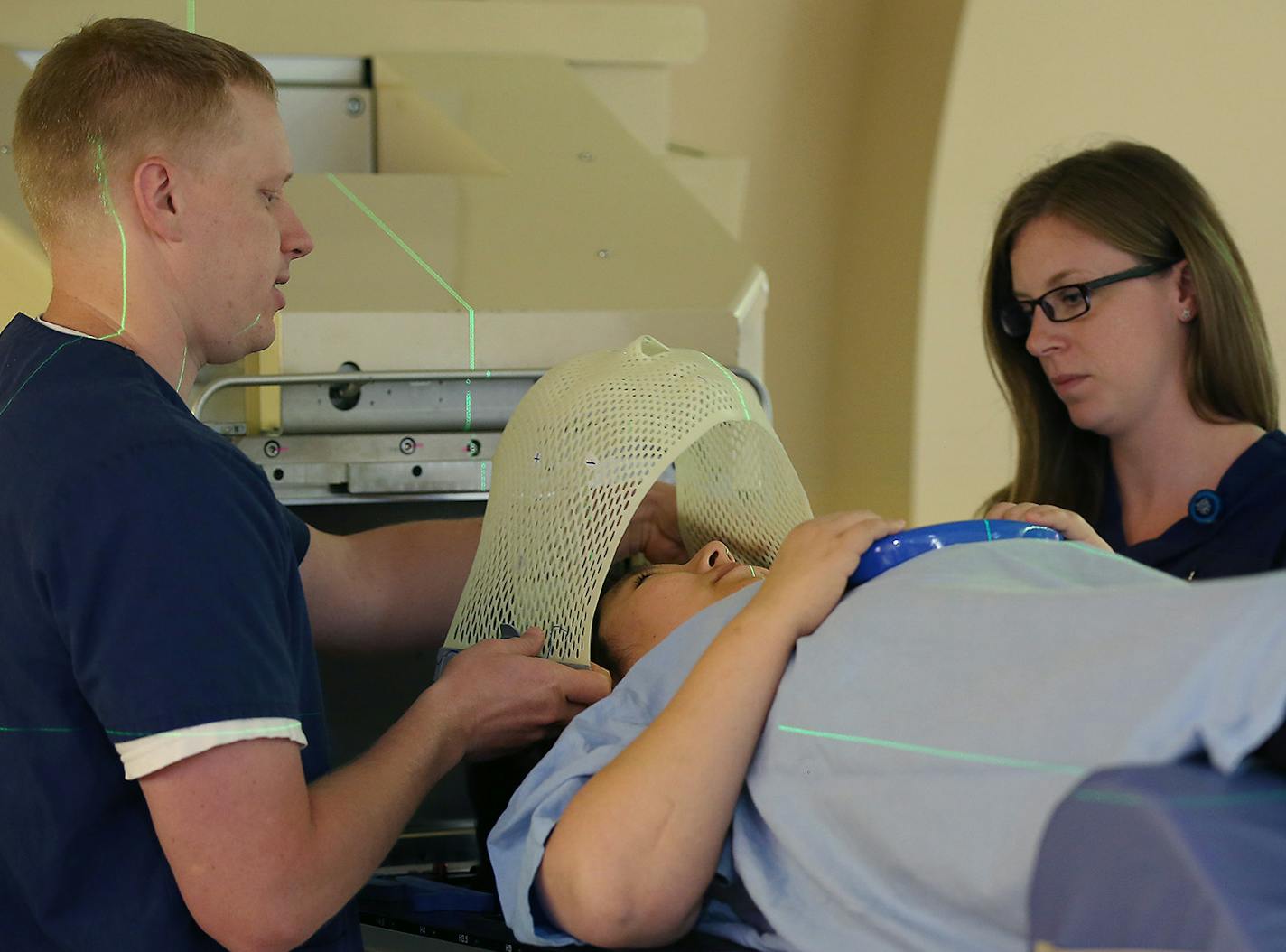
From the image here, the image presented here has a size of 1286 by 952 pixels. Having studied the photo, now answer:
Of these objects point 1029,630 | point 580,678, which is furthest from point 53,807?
point 1029,630

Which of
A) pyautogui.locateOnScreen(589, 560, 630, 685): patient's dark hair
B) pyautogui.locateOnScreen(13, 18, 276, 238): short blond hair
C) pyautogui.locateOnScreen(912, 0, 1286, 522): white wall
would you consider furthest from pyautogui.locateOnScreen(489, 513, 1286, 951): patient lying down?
pyautogui.locateOnScreen(912, 0, 1286, 522): white wall

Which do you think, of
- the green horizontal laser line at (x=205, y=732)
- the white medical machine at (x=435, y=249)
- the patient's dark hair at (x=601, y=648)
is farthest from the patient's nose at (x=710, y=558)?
the green horizontal laser line at (x=205, y=732)

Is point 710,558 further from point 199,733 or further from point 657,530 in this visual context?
point 199,733

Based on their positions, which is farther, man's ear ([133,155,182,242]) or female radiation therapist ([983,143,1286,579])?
female radiation therapist ([983,143,1286,579])

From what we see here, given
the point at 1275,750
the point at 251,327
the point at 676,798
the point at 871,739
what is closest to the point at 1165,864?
the point at 1275,750

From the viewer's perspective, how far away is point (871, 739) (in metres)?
1.01

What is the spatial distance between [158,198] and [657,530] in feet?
2.53

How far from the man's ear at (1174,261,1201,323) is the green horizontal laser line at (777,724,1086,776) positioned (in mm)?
1083

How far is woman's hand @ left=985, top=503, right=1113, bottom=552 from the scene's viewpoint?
135 centimetres

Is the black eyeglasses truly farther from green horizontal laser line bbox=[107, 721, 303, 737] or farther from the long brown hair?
green horizontal laser line bbox=[107, 721, 303, 737]

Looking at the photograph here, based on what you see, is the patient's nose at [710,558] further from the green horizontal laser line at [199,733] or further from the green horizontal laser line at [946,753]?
the green horizontal laser line at [199,733]

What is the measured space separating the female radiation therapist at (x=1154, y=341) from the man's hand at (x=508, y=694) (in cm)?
71

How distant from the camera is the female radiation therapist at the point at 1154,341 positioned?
1.85 metres

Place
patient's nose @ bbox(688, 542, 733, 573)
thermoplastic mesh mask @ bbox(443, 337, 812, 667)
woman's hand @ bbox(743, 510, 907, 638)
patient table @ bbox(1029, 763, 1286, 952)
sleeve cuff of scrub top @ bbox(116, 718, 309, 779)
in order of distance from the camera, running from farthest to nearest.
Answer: patient's nose @ bbox(688, 542, 733, 573)
thermoplastic mesh mask @ bbox(443, 337, 812, 667)
woman's hand @ bbox(743, 510, 907, 638)
sleeve cuff of scrub top @ bbox(116, 718, 309, 779)
patient table @ bbox(1029, 763, 1286, 952)
